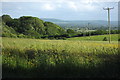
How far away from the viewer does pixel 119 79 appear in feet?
15.9

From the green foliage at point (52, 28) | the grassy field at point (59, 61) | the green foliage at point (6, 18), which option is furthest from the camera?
the green foliage at point (52, 28)

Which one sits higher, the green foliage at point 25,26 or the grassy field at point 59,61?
the green foliage at point 25,26

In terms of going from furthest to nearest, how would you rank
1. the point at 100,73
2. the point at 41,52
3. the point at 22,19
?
the point at 22,19 → the point at 41,52 → the point at 100,73

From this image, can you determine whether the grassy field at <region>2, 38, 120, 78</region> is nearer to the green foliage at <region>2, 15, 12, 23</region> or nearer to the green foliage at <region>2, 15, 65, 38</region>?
the green foliage at <region>2, 15, 65, 38</region>

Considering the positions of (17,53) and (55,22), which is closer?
(17,53)

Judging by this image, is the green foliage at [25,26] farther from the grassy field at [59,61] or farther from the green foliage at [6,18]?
the grassy field at [59,61]

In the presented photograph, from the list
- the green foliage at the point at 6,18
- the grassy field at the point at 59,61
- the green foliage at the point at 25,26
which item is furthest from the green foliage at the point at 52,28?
the green foliage at the point at 6,18

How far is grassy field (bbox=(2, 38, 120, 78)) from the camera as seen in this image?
4.86 metres

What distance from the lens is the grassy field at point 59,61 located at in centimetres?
486

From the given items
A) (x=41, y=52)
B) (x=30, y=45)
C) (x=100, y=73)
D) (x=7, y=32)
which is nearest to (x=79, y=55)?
(x=100, y=73)

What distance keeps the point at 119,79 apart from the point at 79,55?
1.25 metres

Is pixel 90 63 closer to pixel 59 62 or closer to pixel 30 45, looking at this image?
pixel 59 62

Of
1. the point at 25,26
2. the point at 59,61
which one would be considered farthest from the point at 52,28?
the point at 59,61

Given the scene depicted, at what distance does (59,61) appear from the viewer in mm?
4996
